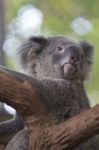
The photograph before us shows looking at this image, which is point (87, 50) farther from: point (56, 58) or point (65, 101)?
point (65, 101)

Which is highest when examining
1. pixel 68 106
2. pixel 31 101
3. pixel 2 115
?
pixel 31 101

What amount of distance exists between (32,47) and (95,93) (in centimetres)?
270

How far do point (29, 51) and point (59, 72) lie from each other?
0.53 m

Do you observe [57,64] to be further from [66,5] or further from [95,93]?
[66,5]

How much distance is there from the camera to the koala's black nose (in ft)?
13.6

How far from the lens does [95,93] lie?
281 inches

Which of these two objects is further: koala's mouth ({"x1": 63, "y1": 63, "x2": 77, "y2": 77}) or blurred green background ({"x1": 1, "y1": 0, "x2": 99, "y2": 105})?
blurred green background ({"x1": 1, "y1": 0, "x2": 99, "y2": 105})

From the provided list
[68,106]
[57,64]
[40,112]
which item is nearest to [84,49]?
[57,64]

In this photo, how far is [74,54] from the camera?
4172 millimetres

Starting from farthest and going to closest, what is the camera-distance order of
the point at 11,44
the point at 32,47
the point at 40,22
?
the point at 40,22 → the point at 11,44 → the point at 32,47

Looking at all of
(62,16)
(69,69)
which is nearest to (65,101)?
(69,69)

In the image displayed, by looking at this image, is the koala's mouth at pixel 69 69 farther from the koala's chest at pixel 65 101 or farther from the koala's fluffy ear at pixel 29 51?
the koala's fluffy ear at pixel 29 51

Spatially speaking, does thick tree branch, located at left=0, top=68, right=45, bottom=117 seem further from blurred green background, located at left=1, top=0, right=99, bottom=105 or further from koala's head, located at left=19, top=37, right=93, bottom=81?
blurred green background, located at left=1, top=0, right=99, bottom=105

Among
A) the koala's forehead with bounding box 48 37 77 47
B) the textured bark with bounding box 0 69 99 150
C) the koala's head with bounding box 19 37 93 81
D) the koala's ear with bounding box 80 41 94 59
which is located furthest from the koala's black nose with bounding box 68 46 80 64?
the textured bark with bounding box 0 69 99 150
